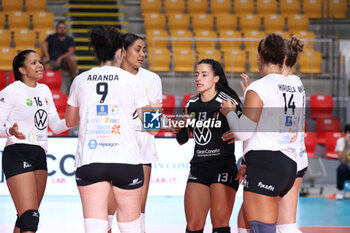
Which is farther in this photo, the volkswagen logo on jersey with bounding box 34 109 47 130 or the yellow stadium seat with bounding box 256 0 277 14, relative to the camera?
the yellow stadium seat with bounding box 256 0 277 14

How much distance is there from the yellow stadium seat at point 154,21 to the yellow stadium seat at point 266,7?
9.09ft

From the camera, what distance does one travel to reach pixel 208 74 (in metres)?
5.24

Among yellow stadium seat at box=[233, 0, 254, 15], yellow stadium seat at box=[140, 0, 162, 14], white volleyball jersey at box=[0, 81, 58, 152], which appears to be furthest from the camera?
yellow stadium seat at box=[233, 0, 254, 15]

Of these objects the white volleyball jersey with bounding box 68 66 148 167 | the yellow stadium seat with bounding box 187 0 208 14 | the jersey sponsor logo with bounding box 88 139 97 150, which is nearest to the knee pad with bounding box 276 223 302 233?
the white volleyball jersey with bounding box 68 66 148 167

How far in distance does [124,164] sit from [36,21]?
11540 mm

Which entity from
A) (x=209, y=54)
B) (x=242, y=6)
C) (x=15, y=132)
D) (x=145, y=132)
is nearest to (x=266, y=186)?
(x=145, y=132)

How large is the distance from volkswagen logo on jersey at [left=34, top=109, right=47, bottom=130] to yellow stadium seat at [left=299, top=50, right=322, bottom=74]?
924cm

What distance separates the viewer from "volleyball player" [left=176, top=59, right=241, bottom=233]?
16.5 ft

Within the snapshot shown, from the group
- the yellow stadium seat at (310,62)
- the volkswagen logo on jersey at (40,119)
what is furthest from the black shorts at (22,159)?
the yellow stadium seat at (310,62)

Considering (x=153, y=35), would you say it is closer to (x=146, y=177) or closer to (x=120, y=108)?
(x=146, y=177)

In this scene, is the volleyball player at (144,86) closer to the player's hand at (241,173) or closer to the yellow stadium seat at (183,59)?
the player's hand at (241,173)

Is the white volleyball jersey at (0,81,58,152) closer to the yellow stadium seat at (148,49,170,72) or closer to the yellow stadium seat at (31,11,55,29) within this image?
the yellow stadium seat at (148,49,170,72)

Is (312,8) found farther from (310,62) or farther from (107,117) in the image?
(107,117)

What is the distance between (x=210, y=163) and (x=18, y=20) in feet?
36.3
